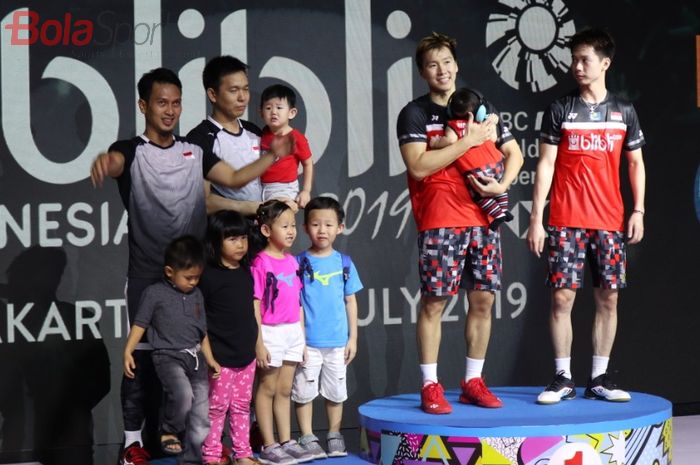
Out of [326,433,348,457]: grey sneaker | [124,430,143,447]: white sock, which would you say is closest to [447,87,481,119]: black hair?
[326,433,348,457]: grey sneaker

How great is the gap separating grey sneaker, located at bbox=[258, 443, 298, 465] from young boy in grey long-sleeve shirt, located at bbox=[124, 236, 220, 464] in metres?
0.33

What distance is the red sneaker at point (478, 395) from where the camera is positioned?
476 centimetres

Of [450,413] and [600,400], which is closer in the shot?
[450,413]

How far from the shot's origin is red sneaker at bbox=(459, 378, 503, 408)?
15.6ft

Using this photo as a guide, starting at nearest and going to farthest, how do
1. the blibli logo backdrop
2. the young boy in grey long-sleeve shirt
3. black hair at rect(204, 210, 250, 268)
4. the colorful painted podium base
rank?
1. the colorful painted podium base
2. the young boy in grey long-sleeve shirt
3. black hair at rect(204, 210, 250, 268)
4. the blibli logo backdrop

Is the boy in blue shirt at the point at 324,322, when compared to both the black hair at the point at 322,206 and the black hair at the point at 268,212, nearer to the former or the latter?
the black hair at the point at 322,206

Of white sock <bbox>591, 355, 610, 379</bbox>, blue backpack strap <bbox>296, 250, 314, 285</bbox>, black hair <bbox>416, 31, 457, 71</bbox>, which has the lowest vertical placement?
white sock <bbox>591, 355, 610, 379</bbox>

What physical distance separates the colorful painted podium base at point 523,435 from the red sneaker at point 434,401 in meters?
0.04

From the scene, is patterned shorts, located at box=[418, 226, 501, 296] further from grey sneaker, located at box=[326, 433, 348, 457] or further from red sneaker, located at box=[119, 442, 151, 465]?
red sneaker, located at box=[119, 442, 151, 465]

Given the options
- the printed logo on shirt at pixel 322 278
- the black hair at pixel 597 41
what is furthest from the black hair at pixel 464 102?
the printed logo on shirt at pixel 322 278

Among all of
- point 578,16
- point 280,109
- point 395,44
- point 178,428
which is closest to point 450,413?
point 178,428

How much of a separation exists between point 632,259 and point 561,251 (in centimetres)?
203

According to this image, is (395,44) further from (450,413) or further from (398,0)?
(450,413)

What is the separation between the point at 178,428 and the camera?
4391mm
